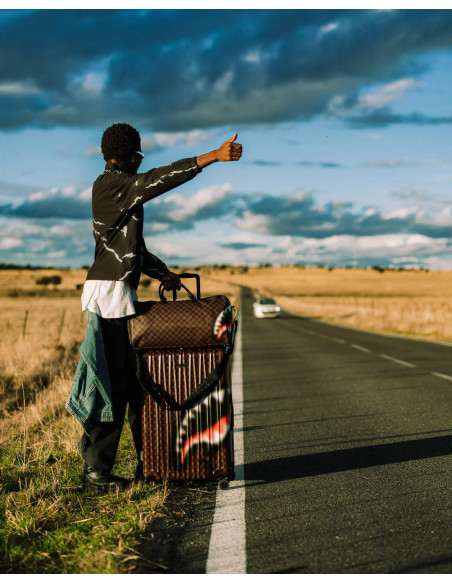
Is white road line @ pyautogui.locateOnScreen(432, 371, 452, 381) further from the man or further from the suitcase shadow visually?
the man

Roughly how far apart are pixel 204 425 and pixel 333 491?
1.00m

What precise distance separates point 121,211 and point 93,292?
55 centimetres

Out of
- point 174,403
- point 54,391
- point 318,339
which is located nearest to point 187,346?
point 174,403

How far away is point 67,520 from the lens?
340cm

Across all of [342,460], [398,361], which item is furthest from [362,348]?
[342,460]

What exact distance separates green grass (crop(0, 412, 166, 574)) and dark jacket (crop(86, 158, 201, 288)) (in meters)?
1.40

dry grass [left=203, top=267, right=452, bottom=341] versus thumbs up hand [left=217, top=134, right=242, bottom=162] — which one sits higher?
thumbs up hand [left=217, top=134, right=242, bottom=162]

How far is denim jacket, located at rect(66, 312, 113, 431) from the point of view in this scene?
12.2 ft

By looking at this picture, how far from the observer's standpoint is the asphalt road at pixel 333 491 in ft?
9.56

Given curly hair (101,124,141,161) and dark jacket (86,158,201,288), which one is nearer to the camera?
dark jacket (86,158,201,288)

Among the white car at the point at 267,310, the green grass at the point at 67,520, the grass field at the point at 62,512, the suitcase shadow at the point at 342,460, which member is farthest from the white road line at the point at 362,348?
the white car at the point at 267,310

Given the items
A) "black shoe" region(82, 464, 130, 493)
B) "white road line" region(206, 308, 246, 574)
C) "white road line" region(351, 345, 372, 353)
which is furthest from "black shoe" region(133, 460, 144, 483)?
"white road line" region(351, 345, 372, 353)

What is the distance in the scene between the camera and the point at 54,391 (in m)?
8.11

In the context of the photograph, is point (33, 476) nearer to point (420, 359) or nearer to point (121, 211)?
point (121, 211)
